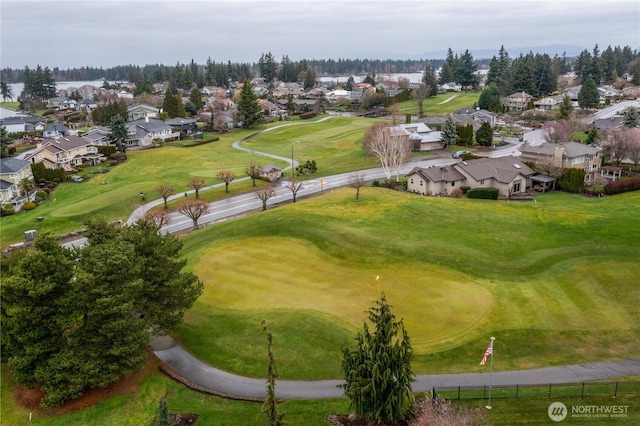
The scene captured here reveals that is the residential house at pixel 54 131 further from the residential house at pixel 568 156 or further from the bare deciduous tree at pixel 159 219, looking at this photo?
the residential house at pixel 568 156

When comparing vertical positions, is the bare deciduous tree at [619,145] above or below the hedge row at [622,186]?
above

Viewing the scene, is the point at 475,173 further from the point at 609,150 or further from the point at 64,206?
the point at 64,206

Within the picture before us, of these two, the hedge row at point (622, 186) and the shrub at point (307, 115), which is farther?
the shrub at point (307, 115)

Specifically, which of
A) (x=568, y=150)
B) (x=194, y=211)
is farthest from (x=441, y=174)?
(x=194, y=211)

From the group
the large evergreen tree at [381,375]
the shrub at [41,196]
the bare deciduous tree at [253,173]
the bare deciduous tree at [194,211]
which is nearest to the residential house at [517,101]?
the bare deciduous tree at [253,173]

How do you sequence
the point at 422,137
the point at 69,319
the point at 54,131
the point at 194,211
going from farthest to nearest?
the point at 54,131 < the point at 422,137 < the point at 194,211 < the point at 69,319

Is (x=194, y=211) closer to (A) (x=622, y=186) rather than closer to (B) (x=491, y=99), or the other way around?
(A) (x=622, y=186)

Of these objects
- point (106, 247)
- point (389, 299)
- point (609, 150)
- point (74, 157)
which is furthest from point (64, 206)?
point (609, 150)
